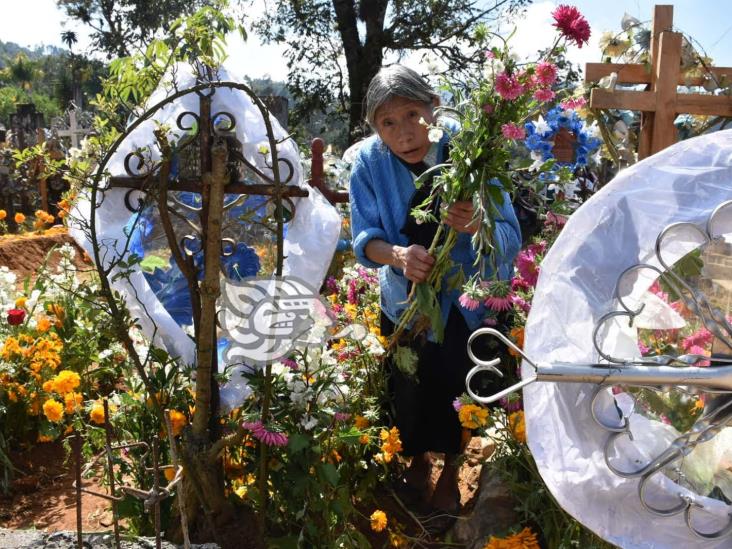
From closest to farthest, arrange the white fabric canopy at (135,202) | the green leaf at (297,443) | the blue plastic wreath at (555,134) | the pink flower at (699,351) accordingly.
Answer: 1. the pink flower at (699,351)
2. the green leaf at (297,443)
3. the white fabric canopy at (135,202)
4. the blue plastic wreath at (555,134)

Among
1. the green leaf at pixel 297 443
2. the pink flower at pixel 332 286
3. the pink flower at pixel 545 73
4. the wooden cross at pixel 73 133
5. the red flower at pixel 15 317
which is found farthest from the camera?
the wooden cross at pixel 73 133

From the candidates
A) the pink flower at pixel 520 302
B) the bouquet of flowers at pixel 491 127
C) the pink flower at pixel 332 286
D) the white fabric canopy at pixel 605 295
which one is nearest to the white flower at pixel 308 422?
the bouquet of flowers at pixel 491 127

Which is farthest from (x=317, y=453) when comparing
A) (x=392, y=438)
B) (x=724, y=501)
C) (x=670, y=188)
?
(x=670, y=188)

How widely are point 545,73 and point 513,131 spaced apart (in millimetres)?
139

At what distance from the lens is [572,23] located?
62.5 inches

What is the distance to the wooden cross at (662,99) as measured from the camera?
9.77 feet

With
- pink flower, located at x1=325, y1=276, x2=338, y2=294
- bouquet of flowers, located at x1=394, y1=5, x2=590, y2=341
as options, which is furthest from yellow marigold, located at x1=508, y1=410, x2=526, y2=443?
pink flower, located at x1=325, y1=276, x2=338, y2=294

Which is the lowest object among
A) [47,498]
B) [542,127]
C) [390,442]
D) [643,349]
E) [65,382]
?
[47,498]

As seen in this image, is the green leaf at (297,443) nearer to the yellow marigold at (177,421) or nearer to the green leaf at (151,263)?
the yellow marigold at (177,421)

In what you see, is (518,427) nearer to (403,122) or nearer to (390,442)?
(390,442)

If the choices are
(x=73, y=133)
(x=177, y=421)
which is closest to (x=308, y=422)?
(x=177, y=421)

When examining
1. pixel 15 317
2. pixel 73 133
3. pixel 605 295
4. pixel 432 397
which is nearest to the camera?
pixel 605 295

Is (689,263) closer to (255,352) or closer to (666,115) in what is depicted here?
(255,352)

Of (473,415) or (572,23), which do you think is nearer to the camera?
(572,23)
